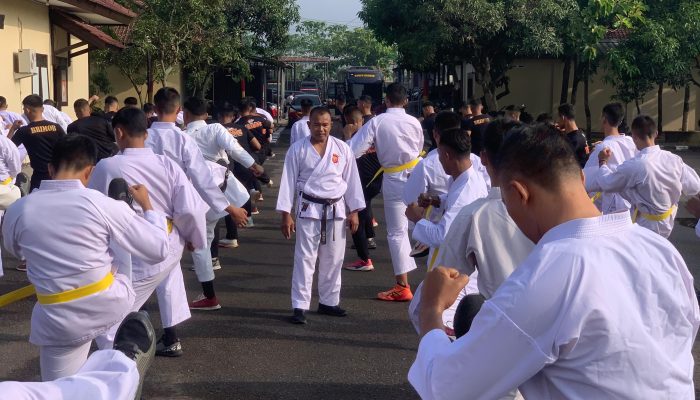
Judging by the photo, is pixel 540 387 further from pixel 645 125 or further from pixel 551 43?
pixel 551 43

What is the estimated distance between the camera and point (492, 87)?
28828 mm

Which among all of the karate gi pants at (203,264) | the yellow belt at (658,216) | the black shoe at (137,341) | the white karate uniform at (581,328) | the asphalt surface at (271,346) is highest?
the white karate uniform at (581,328)

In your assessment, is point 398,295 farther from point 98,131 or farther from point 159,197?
point 98,131

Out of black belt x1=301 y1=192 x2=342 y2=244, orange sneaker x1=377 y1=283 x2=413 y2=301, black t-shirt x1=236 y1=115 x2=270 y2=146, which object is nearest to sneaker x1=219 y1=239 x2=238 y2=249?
black t-shirt x1=236 y1=115 x2=270 y2=146

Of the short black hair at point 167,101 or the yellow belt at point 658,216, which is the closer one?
the short black hair at point 167,101

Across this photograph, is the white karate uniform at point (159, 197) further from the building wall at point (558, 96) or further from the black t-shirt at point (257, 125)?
the building wall at point (558, 96)

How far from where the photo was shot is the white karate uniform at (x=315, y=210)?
305 inches

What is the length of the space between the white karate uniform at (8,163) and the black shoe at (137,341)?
23.7ft

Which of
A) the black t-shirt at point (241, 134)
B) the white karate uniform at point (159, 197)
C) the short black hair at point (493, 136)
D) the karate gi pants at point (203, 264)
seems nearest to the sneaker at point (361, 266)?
the karate gi pants at point (203, 264)

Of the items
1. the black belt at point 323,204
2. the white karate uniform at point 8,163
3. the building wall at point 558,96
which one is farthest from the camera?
the building wall at point 558,96

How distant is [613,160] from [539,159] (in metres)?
6.48

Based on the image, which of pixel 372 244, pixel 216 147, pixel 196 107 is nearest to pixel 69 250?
pixel 196 107

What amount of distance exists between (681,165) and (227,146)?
4.50 m

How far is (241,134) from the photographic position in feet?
41.8
